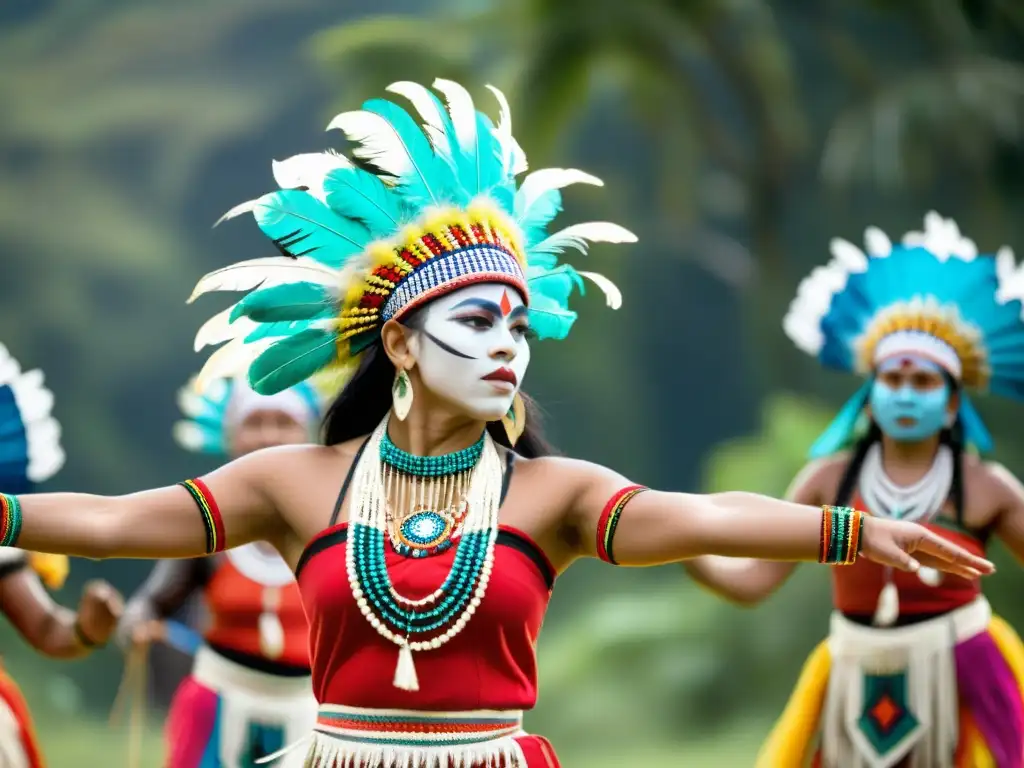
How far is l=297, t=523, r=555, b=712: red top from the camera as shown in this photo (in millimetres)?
2867

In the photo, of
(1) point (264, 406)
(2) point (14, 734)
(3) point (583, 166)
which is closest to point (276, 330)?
(2) point (14, 734)

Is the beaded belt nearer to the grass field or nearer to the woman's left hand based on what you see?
the woman's left hand

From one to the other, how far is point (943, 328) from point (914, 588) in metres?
0.74

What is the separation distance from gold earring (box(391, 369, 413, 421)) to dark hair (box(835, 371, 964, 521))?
1.78 metres

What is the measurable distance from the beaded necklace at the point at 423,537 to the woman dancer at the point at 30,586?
2.83ft

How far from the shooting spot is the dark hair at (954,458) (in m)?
4.47

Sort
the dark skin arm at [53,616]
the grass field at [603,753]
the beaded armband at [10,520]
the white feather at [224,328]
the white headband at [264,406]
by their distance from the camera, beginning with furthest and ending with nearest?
the grass field at [603,753]
the white headband at [264,406]
the dark skin arm at [53,616]
the white feather at [224,328]
the beaded armband at [10,520]

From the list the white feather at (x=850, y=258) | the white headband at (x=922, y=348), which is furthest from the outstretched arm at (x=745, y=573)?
the white feather at (x=850, y=258)

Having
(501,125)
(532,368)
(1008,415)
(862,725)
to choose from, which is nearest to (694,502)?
(501,125)

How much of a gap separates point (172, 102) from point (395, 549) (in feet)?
30.1

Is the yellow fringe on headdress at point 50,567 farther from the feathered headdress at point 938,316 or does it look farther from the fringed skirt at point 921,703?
the feathered headdress at point 938,316

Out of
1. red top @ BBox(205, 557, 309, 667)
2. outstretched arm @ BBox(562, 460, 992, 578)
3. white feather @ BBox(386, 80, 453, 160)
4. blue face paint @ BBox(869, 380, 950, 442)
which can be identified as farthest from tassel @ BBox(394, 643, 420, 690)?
blue face paint @ BBox(869, 380, 950, 442)

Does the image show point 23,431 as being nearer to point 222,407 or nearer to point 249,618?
→ point 249,618

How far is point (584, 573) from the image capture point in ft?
37.3
